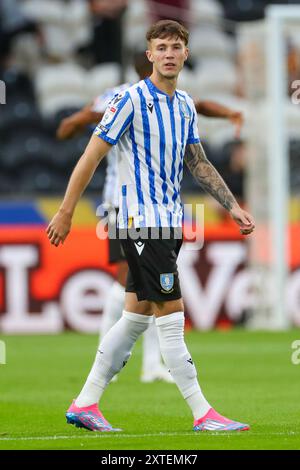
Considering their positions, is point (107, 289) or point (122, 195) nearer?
point (122, 195)

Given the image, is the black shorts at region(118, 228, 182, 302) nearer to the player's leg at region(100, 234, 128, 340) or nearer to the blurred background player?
the blurred background player

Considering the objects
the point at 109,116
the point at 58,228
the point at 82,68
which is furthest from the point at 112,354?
the point at 82,68

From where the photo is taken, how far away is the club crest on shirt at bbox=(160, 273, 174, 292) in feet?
18.1

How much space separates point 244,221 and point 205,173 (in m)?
0.42

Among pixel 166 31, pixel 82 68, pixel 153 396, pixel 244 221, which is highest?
pixel 82 68

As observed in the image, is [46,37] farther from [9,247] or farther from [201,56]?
[9,247]

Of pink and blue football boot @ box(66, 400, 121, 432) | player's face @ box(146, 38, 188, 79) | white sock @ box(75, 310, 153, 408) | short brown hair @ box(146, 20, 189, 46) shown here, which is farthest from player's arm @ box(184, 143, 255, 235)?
pink and blue football boot @ box(66, 400, 121, 432)

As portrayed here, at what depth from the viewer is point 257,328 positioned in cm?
1294

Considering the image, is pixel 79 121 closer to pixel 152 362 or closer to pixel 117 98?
pixel 152 362

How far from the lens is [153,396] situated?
24.5ft

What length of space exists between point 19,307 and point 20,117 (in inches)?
122

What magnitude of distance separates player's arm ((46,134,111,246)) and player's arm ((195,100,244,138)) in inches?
80.1

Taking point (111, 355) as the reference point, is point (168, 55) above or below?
above
